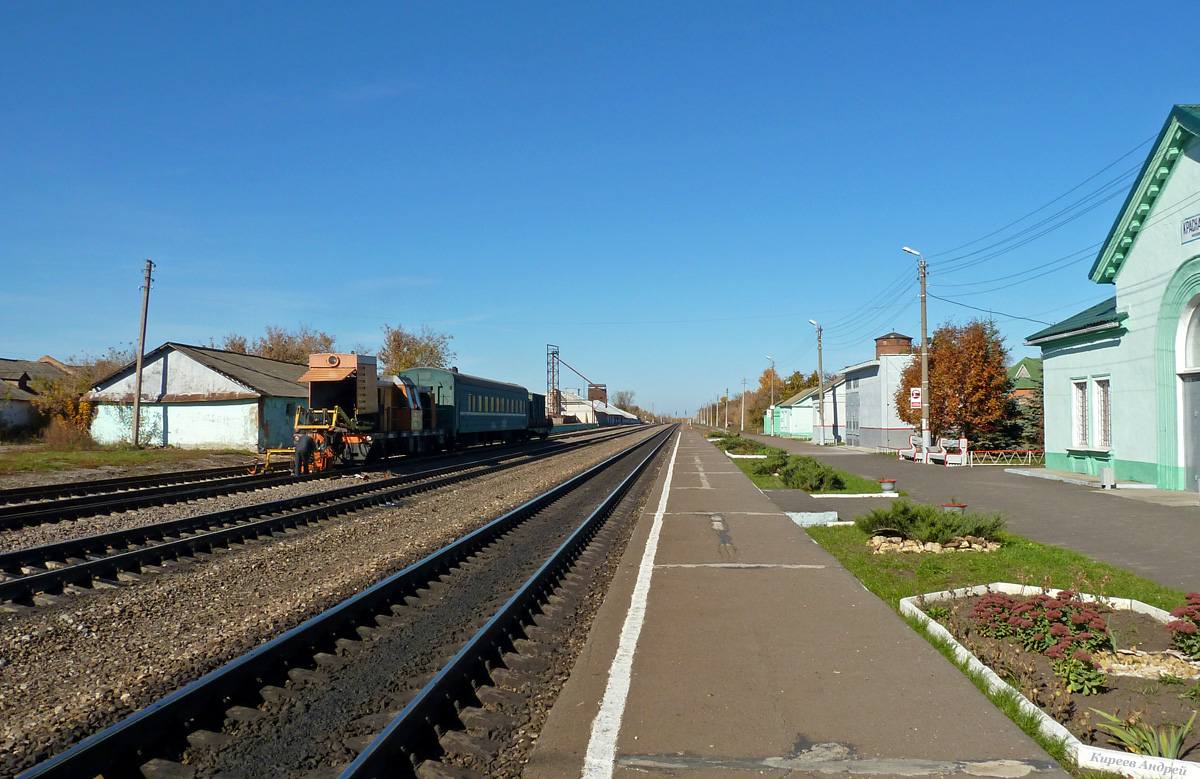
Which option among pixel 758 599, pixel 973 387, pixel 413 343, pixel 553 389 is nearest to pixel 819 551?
pixel 758 599

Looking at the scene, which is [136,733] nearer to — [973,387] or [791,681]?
[791,681]

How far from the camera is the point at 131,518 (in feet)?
40.8

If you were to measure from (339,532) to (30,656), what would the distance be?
602cm

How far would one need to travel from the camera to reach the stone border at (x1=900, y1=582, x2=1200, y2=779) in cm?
349

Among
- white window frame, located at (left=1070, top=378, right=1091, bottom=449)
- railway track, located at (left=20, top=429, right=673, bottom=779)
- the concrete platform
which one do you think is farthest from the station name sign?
railway track, located at (left=20, top=429, right=673, bottom=779)

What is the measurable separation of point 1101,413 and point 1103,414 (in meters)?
0.05

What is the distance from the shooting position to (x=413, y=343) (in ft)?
226

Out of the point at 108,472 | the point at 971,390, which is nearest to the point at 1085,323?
the point at 971,390

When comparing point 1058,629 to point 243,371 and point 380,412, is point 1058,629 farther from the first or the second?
point 243,371

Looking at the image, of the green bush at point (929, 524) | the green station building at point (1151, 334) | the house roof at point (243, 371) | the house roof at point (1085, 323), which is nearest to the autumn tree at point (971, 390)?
the house roof at point (1085, 323)

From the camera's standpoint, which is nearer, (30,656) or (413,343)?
(30,656)

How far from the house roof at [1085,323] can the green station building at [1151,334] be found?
0.05 m

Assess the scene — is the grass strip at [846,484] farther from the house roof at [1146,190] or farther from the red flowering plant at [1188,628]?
the red flowering plant at [1188,628]

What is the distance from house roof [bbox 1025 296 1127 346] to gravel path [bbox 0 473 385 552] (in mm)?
19692
